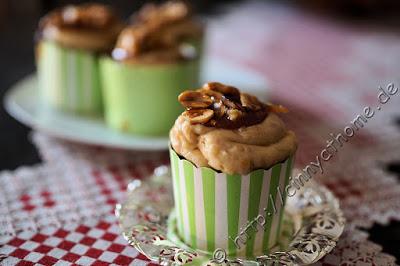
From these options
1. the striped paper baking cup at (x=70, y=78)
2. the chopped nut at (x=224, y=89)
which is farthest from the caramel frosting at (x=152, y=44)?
the chopped nut at (x=224, y=89)

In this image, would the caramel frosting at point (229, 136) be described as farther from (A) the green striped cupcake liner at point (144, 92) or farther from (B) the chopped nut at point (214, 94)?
(A) the green striped cupcake liner at point (144, 92)

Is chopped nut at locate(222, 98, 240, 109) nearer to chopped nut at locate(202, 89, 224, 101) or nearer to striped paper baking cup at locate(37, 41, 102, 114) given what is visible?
chopped nut at locate(202, 89, 224, 101)

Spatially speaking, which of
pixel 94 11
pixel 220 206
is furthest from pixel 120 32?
pixel 220 206

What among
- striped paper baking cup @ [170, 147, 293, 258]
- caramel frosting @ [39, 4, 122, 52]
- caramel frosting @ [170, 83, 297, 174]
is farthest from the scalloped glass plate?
caramel frosting @ [39, 4, 122, 52]

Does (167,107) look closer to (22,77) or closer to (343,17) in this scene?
(22,77)

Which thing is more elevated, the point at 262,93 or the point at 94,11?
the point at 94,11

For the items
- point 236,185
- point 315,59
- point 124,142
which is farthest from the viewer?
point 315,59

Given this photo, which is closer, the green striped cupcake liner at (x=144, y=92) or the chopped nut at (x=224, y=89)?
the chopped nut at (x=224, y=89)
